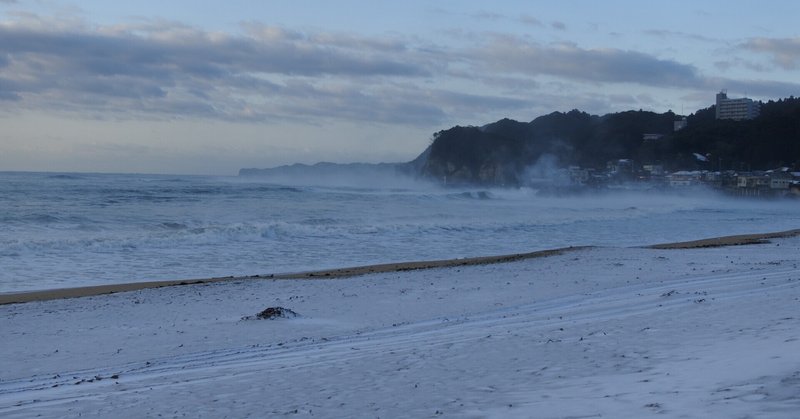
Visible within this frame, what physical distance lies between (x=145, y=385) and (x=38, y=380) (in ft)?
4.81

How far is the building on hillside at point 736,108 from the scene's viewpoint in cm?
16194

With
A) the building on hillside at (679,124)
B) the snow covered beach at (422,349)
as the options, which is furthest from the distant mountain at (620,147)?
the snow covered beach at (422,349)

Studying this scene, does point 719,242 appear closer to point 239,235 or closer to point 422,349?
point 239,235

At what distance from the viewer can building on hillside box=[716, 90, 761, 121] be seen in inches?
6375

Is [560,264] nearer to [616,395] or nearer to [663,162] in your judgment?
[616,395]

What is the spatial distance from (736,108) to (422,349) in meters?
177

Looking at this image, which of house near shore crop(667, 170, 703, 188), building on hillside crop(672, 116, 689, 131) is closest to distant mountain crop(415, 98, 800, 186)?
building on hillside crop(672, 116, 689, 131)

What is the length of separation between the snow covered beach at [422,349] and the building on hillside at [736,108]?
163071mm

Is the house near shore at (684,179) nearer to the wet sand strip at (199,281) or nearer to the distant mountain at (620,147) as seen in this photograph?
the distant mountain at (620,147)

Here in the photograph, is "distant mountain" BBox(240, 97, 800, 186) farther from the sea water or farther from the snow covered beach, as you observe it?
the snow covered beach

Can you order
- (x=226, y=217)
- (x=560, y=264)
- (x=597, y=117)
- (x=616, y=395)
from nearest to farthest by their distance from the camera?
(x=616, y=395), (x=560, y=264), (x=226, y=217), (x=597, y=117)

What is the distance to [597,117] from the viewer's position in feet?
548

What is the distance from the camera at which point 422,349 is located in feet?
28.2

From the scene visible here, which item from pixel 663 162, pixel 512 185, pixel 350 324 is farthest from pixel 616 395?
pixel 663 162
